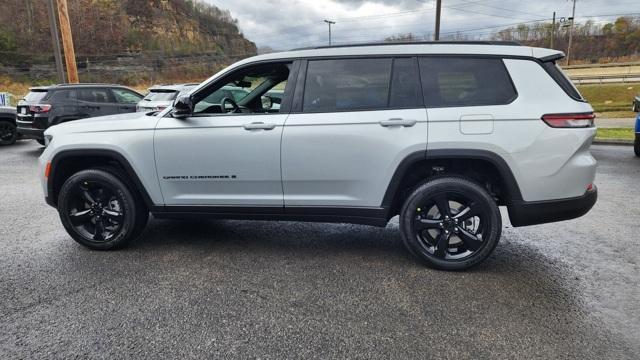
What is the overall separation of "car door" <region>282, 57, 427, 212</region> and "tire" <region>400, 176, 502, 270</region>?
0.32 metres

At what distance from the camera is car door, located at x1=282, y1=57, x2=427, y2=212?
11.6 ft

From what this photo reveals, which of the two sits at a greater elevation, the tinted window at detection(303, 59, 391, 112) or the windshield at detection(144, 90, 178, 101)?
the tinted window at detection(303, 59, 391, 112)

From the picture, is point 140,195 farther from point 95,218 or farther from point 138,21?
point 138,21

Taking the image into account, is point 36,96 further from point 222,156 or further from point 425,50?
point 425,50

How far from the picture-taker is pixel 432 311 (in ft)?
9.84

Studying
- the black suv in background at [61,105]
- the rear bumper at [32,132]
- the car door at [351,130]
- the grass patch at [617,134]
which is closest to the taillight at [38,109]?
the black suv in background at [61,105]

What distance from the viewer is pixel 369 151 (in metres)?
3.56

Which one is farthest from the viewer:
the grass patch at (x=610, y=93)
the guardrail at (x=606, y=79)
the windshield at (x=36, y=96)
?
the guardrail at (x=606, y=79)

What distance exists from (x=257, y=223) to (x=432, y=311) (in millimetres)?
2620

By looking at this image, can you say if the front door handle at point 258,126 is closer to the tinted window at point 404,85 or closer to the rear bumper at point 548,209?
the tinted window at point 404,85

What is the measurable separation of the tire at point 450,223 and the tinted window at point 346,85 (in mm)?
860

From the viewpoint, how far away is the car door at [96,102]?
37.9ft

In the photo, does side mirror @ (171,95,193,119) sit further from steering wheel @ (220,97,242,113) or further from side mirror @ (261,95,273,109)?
side mirror @ (261,95,273,109)

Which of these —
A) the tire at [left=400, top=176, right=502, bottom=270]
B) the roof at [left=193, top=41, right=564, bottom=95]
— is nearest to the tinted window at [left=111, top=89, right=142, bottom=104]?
the roof at [left=193, top=41, right=564, bottom=95]
